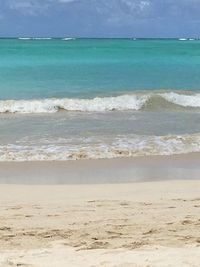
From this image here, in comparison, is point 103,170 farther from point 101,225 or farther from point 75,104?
point 75,104

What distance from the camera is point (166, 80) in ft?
109

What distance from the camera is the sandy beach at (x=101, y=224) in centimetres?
518

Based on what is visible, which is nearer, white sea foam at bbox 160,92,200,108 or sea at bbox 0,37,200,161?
sea at bbox 0,37,200,161

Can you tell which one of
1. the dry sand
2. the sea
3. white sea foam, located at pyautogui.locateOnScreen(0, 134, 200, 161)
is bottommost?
the dry sand

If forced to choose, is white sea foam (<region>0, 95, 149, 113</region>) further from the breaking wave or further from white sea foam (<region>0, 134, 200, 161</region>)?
white sea foam (<region>0, 134, 200, 161</region>)

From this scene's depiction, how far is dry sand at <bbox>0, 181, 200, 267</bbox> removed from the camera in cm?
518

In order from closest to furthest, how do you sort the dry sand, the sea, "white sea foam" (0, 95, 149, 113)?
the dry sand → the sea → "white sea foam" (0, 95, 149, 113)

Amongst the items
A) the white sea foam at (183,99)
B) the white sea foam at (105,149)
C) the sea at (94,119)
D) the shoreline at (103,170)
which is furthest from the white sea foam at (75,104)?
the shoreline at (103,170)

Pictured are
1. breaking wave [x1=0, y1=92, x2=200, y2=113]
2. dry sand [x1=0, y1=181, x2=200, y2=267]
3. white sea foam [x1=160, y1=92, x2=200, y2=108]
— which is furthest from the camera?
white sea foam [x1=160, y1=92, x2=200, y2=108]

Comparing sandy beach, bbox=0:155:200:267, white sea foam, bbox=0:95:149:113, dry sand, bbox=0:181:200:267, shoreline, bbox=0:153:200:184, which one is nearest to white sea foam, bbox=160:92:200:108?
white sea foam, bbox=0:95:149:113

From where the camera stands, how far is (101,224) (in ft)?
21.1

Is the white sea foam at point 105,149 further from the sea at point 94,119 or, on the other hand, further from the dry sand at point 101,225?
the dry sand at point 101,225

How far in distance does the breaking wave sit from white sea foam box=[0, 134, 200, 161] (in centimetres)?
822

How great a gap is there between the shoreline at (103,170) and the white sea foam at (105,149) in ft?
1.11
